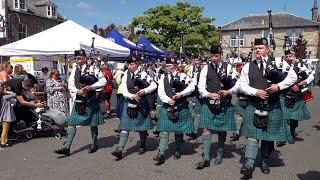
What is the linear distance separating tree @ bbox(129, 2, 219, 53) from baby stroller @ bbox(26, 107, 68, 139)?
23.9 m

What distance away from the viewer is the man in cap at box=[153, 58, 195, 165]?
5910 mm

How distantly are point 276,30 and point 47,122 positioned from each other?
1897 inches

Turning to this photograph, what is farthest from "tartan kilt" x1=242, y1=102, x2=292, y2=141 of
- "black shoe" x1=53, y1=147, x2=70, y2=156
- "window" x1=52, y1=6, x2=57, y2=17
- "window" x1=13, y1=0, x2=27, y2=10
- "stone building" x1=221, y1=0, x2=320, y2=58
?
"stone building" x1=221, y1=0, x2=320, y2=58

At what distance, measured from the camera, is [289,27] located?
5094cm

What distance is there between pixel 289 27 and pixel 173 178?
4983 centimetres

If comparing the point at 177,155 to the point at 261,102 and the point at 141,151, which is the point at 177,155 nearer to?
the point at 141,151

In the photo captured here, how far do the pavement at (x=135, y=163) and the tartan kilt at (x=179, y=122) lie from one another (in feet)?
1.73

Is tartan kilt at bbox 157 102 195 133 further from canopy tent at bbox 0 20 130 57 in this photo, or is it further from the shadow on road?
canopy tent at bbox 0 20 130 57

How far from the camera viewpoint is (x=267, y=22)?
52656mm

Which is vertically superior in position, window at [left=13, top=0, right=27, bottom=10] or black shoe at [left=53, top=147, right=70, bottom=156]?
window at [left=13, top=0, right=27, bottom=10]

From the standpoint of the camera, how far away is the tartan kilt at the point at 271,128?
5042mm

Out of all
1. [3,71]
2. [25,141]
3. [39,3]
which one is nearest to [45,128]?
[25,141]

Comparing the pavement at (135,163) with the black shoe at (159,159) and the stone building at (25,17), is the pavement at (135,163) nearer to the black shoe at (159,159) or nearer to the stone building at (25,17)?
the black shoe at (159,159)

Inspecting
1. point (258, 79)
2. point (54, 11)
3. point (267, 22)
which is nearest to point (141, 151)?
point (258, 79)
